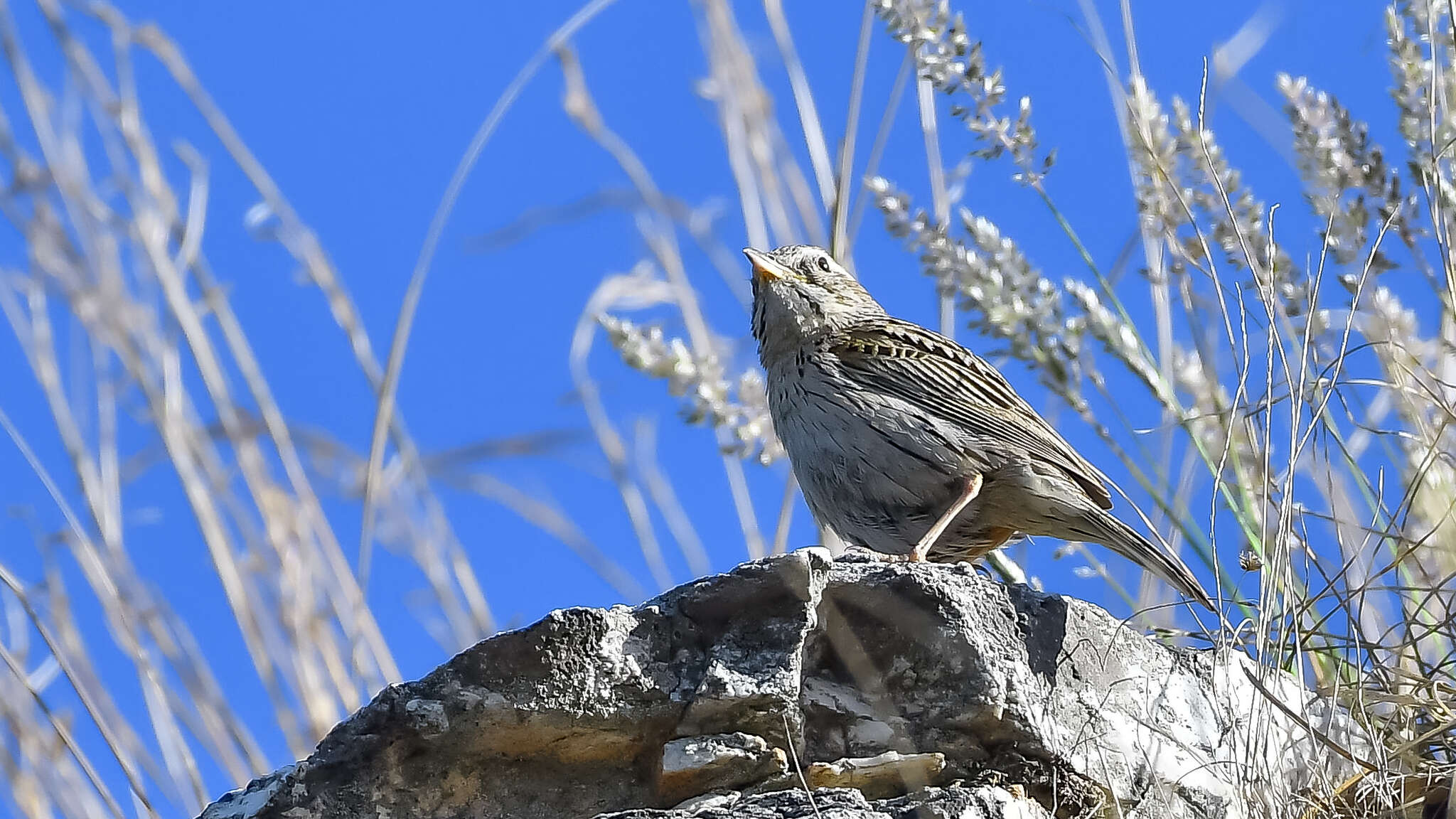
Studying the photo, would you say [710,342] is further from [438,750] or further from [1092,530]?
[438,750]

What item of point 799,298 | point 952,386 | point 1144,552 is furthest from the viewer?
point 799,298

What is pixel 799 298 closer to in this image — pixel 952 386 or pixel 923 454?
pixel 952 386

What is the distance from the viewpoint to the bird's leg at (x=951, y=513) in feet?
11.3

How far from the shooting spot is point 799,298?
13.3 ft

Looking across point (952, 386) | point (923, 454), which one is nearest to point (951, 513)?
point (923, 454)

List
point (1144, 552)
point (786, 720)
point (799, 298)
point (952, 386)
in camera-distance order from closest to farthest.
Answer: point (786, 720), point (1144, 552), point (952, 386), point (799, 298)

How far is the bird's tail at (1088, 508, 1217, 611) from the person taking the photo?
10.1 ft

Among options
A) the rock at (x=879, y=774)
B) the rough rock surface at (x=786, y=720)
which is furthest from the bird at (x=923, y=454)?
the rock at (x=879, y=774)

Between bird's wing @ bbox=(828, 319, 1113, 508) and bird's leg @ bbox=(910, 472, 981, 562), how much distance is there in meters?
0.12

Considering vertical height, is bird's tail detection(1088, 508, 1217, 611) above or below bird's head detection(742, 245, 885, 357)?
below

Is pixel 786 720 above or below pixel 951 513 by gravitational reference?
below

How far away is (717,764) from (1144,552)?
1.54 m

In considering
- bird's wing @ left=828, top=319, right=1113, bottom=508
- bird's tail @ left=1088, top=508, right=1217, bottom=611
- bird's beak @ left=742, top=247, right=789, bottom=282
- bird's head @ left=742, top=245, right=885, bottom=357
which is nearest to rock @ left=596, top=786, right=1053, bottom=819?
bird's tail @ left=1088, top=508, right=1217, bottom=611

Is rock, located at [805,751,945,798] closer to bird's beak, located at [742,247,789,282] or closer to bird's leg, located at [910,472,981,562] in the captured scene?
bird's leg, located at [910,472,981,562]
